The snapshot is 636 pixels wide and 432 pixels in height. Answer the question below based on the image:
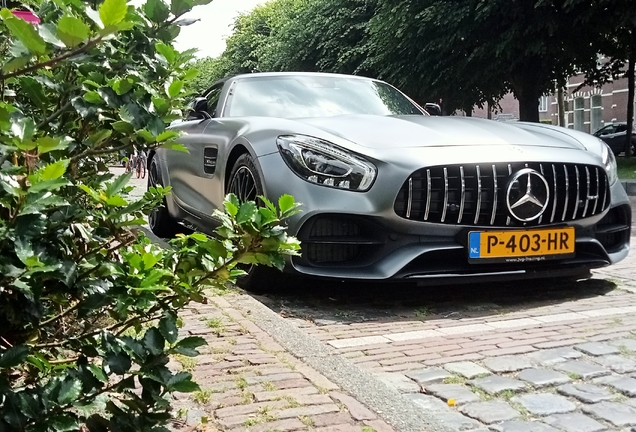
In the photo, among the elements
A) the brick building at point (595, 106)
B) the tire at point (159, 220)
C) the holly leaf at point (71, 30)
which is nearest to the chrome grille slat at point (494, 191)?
Result: the holly leaf at point (71, 30)

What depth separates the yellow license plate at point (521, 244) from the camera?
13.3ft

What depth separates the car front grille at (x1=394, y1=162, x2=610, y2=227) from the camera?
13.0 feet

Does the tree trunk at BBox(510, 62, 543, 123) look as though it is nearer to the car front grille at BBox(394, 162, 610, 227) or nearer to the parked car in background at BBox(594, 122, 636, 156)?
the parked car in background at BBox(594, 122, 636, 156)

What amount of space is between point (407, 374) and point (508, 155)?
5.33 feet

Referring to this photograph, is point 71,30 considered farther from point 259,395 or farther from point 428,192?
point 428,192

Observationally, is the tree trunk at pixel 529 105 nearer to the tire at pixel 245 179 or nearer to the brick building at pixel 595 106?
the tire at pixel 245 179

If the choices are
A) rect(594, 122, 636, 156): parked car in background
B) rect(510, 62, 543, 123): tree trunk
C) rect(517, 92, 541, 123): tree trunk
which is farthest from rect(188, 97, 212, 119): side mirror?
rect(594, 122, 636, 156): parked car in background

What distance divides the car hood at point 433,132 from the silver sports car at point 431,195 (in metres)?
0.01

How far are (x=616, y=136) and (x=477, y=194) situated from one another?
33214 millimetres

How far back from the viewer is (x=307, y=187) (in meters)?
4.00

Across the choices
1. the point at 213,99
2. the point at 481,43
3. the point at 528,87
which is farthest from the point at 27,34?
the point at 528,87

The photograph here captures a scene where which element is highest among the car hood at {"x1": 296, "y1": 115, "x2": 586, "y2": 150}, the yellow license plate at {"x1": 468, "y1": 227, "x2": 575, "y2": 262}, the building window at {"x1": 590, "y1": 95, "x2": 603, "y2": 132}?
the building window at {"x1": 590, "y1": 95, "x2": 603, "y2": 132}

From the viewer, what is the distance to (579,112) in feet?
159

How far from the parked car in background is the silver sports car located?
30069mm
